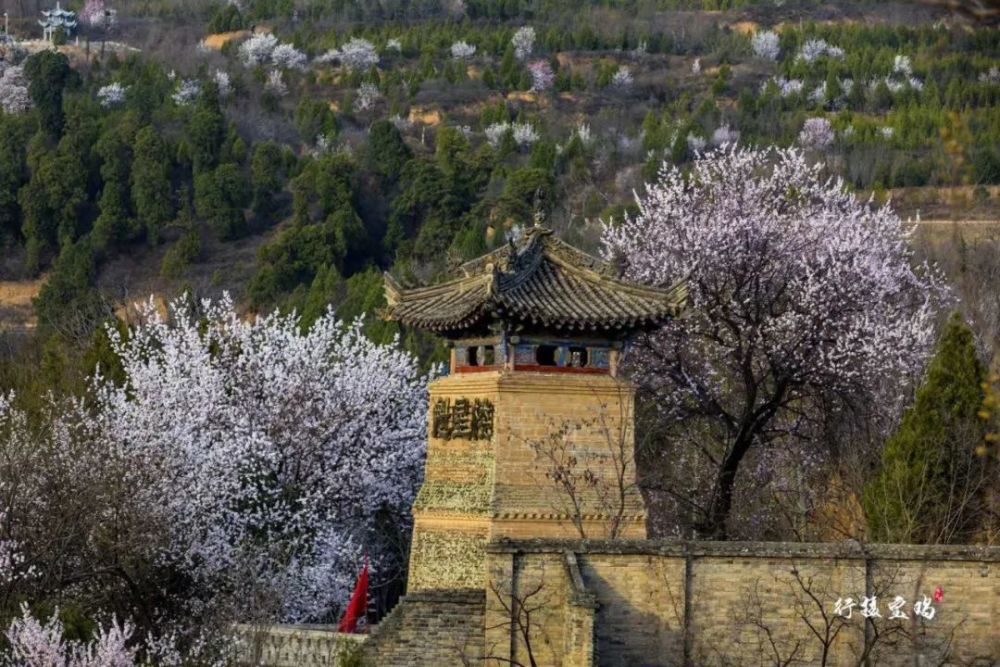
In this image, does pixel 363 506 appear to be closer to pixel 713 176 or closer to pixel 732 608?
pixel 713 176

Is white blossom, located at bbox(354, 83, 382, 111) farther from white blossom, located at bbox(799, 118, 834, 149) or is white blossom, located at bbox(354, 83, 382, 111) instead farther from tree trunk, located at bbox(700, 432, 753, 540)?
tree trunk, located at bbox(700, 432, 753, 540)

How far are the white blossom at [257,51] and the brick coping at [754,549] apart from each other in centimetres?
12212

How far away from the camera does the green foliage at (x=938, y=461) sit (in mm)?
30109

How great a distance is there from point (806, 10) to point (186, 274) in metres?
76.9

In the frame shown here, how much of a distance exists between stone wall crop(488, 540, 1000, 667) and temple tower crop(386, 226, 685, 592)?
2.38m

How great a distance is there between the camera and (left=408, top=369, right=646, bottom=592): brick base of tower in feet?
88.3

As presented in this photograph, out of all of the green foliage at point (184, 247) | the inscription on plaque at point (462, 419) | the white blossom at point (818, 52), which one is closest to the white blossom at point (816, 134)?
the green foliage at point (184, 247)

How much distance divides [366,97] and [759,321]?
9670cm

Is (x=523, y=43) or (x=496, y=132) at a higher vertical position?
(x=523, y=43)

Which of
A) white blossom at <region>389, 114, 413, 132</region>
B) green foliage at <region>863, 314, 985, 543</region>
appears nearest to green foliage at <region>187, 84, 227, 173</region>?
white blossom at <region>389, 114, 413, 132</region>

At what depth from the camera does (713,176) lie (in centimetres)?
4525

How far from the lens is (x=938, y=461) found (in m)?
30.4

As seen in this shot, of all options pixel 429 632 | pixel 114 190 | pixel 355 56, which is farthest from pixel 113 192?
pixel 429 632

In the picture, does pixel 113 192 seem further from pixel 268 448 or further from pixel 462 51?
pixel 462 51
